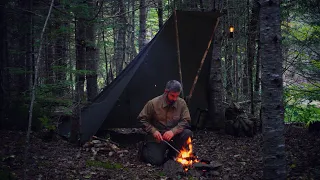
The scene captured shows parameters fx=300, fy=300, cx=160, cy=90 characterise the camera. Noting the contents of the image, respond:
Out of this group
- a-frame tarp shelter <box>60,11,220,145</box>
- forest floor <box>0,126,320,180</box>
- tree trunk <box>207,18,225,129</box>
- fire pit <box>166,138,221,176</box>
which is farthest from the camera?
tree trunk <box>207,18,225,129</box>

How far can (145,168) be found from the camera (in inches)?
200

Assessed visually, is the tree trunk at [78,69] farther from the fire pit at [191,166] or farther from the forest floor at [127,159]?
the fire pit at [191,166]

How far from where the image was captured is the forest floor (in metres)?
4.34

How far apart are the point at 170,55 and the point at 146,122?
2432 mm

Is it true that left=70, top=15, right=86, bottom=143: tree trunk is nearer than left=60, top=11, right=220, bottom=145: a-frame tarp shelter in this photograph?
Yes

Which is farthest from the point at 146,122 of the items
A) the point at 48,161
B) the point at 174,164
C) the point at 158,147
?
the point at 48,161

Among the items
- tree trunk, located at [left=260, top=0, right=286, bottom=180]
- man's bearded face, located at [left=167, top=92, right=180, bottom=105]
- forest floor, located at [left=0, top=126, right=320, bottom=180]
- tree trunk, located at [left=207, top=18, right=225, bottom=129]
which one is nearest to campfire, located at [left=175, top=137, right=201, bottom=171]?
forest floor, located at [left=0, top=126, right=320, bottom=180]

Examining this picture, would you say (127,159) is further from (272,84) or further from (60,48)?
(60,48)

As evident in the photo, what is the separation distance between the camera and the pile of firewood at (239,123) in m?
6.95

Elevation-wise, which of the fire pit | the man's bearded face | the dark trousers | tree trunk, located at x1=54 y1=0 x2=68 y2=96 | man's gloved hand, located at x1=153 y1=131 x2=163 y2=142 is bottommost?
the fire pit

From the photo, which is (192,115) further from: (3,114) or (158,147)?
(3,114)

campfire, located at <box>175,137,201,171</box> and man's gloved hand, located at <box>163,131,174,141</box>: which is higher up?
man's gloved hand, located at <box>163,131,174,141</box>

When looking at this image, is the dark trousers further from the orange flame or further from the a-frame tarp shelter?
the a-frame tarp shelter

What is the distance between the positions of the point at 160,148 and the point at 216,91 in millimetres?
2758
